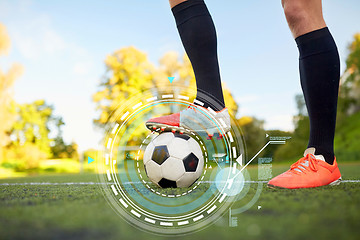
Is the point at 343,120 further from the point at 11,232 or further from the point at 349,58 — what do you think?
the point at 11,232

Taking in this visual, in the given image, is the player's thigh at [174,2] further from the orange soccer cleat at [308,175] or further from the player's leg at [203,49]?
the orange soccer cleat at [308,175]

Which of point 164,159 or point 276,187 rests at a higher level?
point 164,159

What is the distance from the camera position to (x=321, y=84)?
170 cm

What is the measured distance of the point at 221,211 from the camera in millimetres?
1052

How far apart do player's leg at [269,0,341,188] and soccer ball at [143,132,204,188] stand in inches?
18.6

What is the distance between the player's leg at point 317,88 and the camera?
170cm

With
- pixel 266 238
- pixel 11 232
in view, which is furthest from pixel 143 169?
pixel 266 238

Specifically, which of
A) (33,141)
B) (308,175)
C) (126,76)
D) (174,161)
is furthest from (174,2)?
(33,141)

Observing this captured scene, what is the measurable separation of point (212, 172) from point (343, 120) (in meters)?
22.1

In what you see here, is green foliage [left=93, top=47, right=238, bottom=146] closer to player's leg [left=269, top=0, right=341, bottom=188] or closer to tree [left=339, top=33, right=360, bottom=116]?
player's leg [left=269, top=0, right=341, bottom=188]

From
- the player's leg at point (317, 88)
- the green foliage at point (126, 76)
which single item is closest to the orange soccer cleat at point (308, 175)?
the player's leg at point (317, 88)

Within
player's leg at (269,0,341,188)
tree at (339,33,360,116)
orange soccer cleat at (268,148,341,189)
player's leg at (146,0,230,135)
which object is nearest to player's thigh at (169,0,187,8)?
player's leg at (146,0,230,135)

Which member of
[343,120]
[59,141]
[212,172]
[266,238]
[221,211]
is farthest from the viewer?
[343,120]

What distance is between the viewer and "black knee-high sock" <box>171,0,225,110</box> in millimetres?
1794
